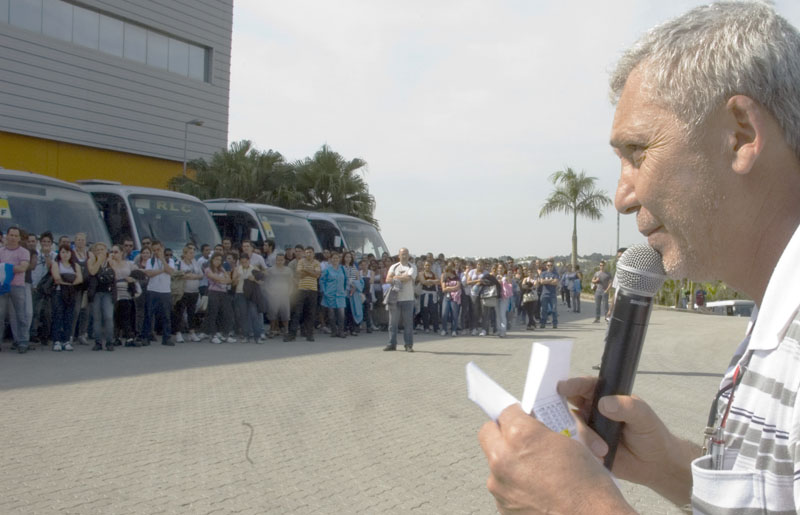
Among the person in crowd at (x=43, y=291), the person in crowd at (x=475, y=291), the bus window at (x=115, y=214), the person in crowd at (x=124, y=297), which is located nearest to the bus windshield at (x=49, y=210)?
the bus window at (x=115, y=214)

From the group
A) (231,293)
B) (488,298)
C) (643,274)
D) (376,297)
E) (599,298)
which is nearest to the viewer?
(643,274)

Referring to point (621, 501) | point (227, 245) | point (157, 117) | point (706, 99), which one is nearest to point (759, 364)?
point (621, 501)

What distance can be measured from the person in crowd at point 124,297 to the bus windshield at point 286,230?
6.96 m

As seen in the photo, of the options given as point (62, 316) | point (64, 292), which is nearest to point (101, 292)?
point (64, 292)

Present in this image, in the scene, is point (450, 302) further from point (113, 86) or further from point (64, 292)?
point (113, 86)

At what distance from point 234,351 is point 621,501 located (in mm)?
12375

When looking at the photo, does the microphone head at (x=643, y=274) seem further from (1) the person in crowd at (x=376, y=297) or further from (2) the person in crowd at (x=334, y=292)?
(1) the person in crowd at (x=376, y=297)

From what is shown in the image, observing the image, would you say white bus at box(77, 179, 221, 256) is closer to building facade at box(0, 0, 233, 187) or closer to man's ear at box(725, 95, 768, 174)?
building facade at box(0, 0, 233, 187)

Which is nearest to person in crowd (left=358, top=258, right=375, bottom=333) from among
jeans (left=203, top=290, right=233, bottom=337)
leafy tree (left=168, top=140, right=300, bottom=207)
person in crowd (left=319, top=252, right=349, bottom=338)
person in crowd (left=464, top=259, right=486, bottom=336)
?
person in crowd (left=319, top=252, right=349, bottom=338)

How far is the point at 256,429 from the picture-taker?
6.76m

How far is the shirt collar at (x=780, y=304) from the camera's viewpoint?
1.04 metres

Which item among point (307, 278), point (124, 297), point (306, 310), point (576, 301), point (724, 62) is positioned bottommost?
point (576, 301)

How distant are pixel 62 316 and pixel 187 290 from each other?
8.84ft

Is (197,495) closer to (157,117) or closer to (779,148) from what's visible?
(779,148)
